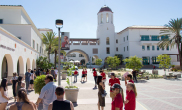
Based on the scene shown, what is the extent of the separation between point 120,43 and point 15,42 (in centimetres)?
4799

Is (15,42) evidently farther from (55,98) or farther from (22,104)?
(22,104)

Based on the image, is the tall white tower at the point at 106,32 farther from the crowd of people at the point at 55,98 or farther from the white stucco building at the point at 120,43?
the crowd of people at the point at 55,98

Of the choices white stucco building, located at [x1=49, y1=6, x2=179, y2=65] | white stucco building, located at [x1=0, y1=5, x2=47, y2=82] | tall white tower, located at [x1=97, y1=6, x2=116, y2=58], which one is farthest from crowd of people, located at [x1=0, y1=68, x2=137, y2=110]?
tall white tower, located at [x1=97, y1=6, x2=116, y2=58]

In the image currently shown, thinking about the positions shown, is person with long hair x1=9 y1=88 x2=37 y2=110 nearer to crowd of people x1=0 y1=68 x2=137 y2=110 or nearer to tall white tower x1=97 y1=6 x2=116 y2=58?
crowd of people x1=0 y1=68 x2=137 y2=110

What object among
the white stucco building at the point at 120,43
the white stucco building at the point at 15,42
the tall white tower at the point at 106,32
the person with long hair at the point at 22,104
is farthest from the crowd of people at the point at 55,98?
the tall white tower at the point at 106,32

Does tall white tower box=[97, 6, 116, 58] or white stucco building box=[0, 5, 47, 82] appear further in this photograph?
tall white tower box=[97, 6, 116, 58]

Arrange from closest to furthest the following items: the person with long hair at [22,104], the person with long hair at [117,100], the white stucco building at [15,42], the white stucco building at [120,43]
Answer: the person with long hair at [22,104] < the person with long hair at [117,100] < the white stucco building at [15,42] < the white stucco building at [120,43]

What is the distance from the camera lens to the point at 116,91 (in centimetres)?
398

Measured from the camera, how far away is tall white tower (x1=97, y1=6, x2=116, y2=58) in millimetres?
59409

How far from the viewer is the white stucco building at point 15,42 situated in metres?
13.6

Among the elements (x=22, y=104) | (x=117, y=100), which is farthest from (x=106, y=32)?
(x=22, y=104)

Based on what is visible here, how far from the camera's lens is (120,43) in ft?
196

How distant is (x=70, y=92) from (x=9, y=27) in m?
17.7

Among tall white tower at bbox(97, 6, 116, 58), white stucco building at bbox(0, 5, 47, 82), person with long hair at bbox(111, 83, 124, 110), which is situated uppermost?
tall white tower at bbox(97, 6, 116, 58)
